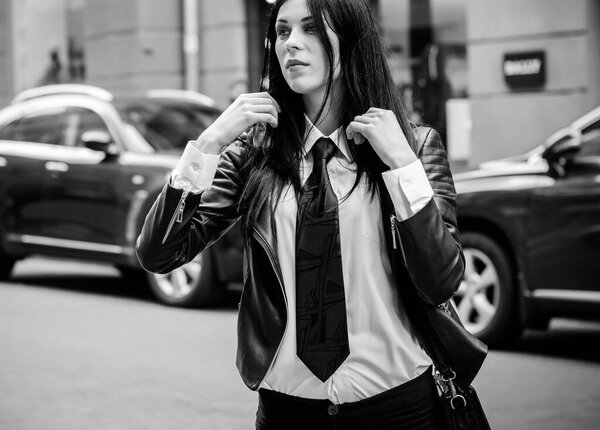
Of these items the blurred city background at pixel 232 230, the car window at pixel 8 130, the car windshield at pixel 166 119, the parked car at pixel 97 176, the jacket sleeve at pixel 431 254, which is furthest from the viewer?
the car window at pixel 8 130

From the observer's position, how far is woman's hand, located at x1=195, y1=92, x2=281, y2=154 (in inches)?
102

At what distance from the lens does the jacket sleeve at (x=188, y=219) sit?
254cm

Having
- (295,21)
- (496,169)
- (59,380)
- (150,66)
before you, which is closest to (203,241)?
(295,21)

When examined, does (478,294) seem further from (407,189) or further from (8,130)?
(8,130)

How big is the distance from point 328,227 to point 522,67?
11306mm

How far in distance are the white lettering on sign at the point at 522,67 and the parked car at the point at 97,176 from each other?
13.6 feet

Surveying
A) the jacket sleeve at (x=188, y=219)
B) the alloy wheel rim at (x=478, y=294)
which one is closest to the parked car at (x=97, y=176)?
the alloy wheel rim at (x=478, y=294)

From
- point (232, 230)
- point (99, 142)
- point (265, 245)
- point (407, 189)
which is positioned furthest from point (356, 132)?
point (99, 142)

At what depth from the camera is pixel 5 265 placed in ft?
37.8

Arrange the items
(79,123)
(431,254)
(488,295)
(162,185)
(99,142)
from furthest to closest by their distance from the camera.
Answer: (79,123) → (99,142) → (162,185) → (488,295) → (431,254)

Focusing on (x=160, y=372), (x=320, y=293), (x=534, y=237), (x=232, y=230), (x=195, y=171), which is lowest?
(x=160, y=372)

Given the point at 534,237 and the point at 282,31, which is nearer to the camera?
the point at 282,31

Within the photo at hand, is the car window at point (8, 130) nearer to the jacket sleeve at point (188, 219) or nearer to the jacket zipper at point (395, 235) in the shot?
the jacket sleeve at point (188, 219)

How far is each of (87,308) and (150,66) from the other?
9999 millimetres
